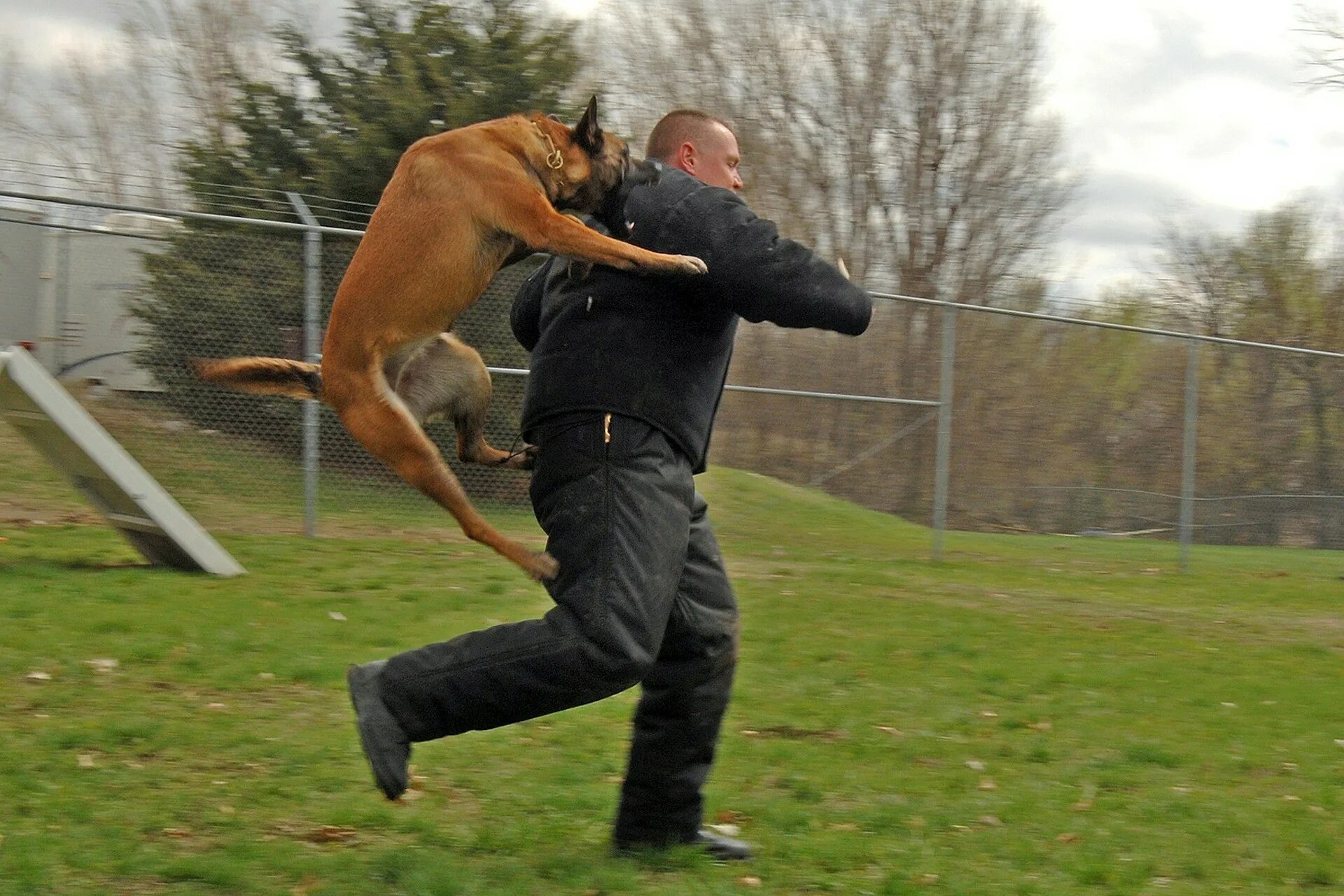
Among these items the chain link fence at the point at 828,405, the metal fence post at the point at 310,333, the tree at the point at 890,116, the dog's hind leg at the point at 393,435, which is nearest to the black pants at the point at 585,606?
the dog's hind leg at the point at 393,435

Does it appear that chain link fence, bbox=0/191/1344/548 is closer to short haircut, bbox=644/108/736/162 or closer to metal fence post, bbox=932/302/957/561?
metal fence post, bbox=932/302/957/561

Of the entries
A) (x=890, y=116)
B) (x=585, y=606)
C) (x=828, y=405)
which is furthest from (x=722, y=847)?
(x=890, y=116)

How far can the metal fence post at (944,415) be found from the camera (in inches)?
436

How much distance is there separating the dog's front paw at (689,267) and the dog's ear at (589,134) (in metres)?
0.43

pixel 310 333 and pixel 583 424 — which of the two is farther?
pixel 310 333

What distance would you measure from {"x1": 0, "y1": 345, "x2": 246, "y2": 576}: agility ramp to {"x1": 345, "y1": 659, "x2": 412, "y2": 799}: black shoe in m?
4.67

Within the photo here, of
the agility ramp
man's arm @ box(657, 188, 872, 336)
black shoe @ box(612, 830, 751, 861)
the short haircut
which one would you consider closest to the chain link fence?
the agility ramp

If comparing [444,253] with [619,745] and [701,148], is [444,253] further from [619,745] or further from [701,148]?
[619,745]

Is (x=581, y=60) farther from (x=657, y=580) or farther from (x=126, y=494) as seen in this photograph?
(x=657, y=580)

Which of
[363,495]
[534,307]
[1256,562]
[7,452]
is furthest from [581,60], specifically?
[534,307]

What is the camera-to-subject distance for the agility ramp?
6977 millimetres

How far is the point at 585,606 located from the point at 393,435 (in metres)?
0.63

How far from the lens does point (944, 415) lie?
1108 cm

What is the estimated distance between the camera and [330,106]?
39.4ft
